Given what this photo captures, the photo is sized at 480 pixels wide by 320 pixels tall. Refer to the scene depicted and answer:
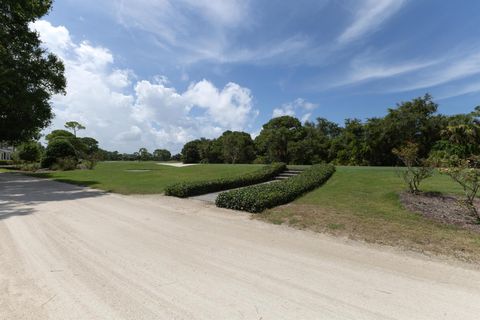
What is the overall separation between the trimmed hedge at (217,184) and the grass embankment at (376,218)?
3.57m

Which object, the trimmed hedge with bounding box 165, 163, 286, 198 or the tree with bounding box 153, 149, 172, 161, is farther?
the tree with bounding box 153, 149, 172, 161

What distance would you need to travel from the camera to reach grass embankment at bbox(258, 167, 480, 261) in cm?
482

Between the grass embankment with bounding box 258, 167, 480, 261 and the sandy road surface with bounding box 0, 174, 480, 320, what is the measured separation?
67 cm

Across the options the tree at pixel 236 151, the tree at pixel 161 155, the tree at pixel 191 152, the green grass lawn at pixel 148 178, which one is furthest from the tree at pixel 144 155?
the green grass lawn at pixel 148 178

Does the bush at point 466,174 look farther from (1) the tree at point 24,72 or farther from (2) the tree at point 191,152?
(2) the tree at point 191,152

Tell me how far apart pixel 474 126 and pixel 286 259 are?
1190 inches

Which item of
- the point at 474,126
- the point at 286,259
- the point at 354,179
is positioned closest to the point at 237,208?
the point at 286,259

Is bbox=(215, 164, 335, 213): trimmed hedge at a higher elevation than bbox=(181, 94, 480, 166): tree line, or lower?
lower

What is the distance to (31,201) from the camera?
926 centimetres

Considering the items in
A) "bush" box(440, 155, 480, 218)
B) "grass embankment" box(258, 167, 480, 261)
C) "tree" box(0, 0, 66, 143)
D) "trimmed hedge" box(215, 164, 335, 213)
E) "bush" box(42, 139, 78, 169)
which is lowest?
"grass embankment" box(258, 167, 480, 261)

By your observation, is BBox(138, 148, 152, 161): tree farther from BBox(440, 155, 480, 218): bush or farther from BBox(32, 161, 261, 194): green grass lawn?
BBox(440, 155, 480, 218): bush

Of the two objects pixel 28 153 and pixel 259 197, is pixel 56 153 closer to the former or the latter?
pixel 28 153

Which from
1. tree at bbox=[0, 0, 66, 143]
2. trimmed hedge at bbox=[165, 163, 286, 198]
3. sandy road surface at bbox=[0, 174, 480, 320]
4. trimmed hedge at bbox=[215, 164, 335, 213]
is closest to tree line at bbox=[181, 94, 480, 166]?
trimmed hedge at bbox=[165, 163, 286, 198]

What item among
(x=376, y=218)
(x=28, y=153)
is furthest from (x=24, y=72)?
(x=28, y=153)
